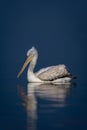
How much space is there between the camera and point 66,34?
1953cm

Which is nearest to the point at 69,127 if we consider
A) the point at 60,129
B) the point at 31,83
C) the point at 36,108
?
the point at 60,129

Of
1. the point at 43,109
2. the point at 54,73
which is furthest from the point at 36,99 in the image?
the point at 54,73

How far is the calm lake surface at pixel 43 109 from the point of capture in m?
7.73

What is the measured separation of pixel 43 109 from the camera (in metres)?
9.00

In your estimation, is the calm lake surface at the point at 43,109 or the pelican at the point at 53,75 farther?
the pelican at the point at 53,75

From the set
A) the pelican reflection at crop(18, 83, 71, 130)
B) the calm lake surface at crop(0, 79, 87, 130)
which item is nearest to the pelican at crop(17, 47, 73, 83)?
the pelican reflection at crop(18, 83, 71, 130)

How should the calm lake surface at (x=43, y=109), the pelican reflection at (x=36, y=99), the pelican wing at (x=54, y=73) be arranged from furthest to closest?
1. the pelican wing at (x=54, y=73)
2. the pelican reflection at (x=36, y=99)
3. the calm lake surface at (x=43, y=109)

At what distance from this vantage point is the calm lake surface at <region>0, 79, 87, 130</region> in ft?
25.3

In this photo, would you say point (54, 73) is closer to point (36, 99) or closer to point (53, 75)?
point (53, 75)

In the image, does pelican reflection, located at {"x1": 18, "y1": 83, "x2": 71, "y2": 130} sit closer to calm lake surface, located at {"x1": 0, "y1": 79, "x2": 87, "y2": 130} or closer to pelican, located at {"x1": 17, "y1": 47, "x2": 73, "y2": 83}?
calm lake surface, located at {"x1": 0, "y1": 79, "x2": 87, "y2": 130}

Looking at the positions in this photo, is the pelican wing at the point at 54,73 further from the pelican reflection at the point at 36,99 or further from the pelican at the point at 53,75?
the pelican reflection at the point at 36,99

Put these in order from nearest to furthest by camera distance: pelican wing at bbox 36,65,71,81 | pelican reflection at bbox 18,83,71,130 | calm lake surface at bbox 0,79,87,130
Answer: calm lake surface at bbox 0,79,87,130 < pelican reflection at bbox 18,83,71,130 < pelican wing at bbox 36,65,71,81

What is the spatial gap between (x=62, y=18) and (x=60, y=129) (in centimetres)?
1208

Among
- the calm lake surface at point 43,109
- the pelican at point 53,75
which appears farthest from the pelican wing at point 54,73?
the calm lake surface at point 43,109
